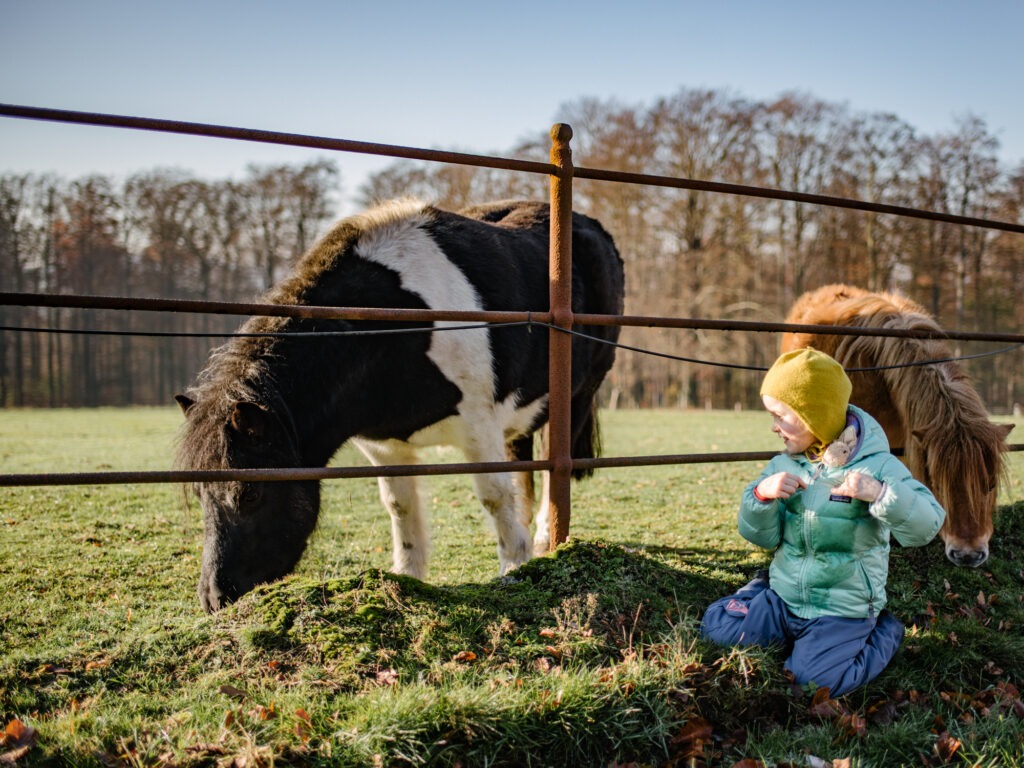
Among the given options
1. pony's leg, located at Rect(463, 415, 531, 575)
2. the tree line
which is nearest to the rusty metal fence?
pony's leg, located at Rect(463, 415, 531, 575)

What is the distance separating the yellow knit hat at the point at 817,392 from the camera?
2.52 meters

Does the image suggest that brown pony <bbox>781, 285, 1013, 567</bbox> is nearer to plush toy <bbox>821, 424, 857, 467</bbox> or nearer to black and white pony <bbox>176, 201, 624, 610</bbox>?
plush toy <bbox>821, 424, 857, 467</bbox>

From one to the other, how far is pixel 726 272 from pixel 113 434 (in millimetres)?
19247

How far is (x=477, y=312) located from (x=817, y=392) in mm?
1332

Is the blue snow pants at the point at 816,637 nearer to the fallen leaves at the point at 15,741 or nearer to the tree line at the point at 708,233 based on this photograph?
the fallen leaves at the point at 15,741

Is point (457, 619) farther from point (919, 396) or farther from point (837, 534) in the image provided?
point (919, 396)

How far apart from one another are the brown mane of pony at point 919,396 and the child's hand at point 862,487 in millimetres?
1269

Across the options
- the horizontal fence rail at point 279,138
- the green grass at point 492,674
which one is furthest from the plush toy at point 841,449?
the horizontal fence rail at point 279,138

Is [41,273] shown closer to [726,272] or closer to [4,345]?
[4,345]

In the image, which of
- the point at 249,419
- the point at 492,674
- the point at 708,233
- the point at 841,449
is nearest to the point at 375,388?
the point at 249,419

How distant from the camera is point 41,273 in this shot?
84.3ft

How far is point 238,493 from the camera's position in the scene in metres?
3.05

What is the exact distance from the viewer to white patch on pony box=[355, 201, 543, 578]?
3791 mm

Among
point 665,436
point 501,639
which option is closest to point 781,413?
point 501,639
